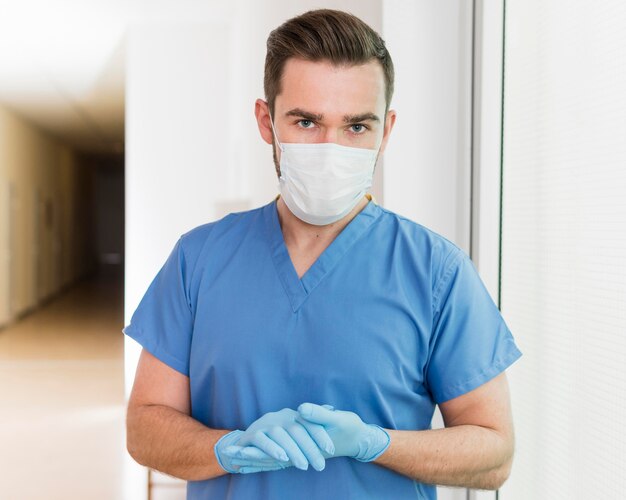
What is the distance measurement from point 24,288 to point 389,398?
8915 millimetres

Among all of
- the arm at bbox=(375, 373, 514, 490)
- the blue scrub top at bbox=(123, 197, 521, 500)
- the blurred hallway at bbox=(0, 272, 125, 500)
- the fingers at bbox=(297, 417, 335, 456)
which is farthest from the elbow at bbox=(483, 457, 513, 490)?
the blurred hallway at bbox=(0, 272, 125, 500)

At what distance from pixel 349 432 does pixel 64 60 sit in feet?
18.9

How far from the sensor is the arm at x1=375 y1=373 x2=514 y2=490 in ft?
3.04

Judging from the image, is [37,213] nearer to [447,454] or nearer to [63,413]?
[63,413]

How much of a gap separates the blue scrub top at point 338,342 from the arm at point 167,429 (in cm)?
2

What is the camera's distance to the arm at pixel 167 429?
37.6 inches

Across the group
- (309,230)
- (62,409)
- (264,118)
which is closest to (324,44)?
(264,118)

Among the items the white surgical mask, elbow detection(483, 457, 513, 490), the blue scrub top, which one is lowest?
elbow detection(483, 457, 513, 490)

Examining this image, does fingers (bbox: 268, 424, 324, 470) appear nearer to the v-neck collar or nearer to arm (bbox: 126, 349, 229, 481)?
arm (bbox: 126, 349, 229, 481)

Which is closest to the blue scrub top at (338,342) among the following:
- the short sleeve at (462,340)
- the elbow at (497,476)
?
the short sleeve at (462,340)

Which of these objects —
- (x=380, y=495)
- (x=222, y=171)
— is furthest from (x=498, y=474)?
(x=222, y=171)

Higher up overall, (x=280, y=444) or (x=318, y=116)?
(x=318, y=116)

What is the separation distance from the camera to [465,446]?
938 mm

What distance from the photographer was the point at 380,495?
3.30 feet
